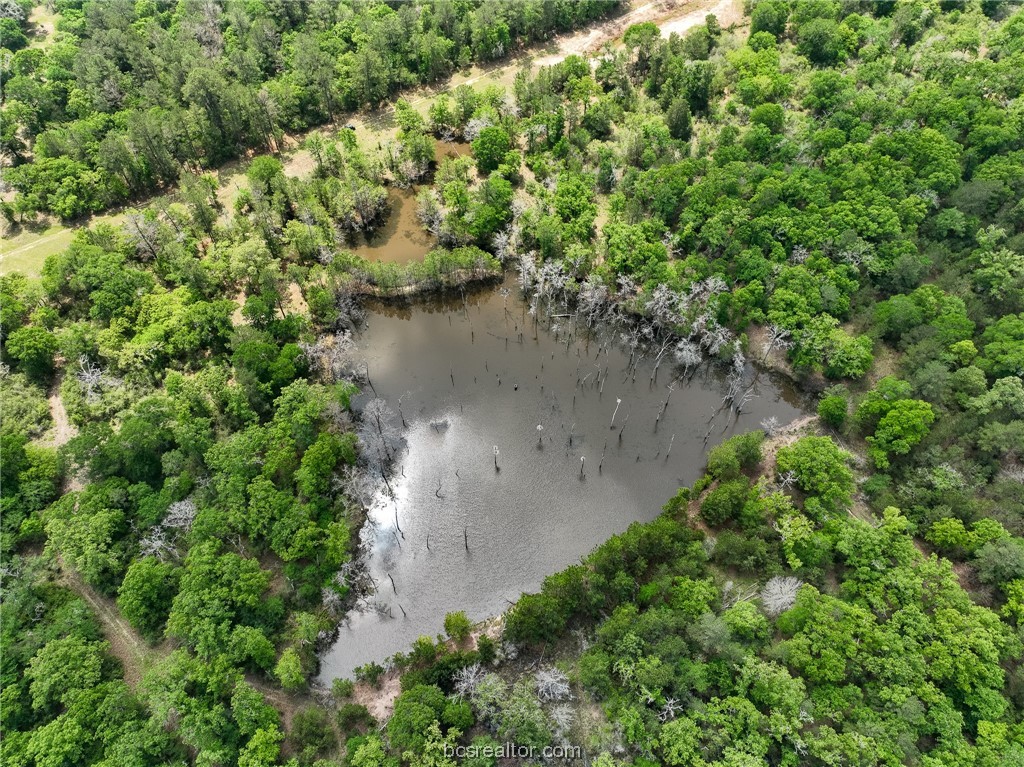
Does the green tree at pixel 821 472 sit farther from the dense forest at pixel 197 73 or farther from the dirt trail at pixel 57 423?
the dense forest at pixel 197 73

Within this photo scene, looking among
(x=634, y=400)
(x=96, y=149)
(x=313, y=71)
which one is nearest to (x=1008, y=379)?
(x=634, y=400)

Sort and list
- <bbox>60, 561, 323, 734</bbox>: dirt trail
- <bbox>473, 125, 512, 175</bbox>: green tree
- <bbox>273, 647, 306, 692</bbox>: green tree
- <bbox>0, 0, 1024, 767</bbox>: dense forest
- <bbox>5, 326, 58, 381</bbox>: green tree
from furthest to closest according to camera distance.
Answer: <bbox>473, 125, 512, 175</bbox>: green tree
<bbox>5, 326, 58, 381</bbox>: green tree
<bbox>60, 561, 323, 734</bbox>: dirt trail
<bbox>273, 647, 306, 692</bbox>: green tree
<bbox>0, 0, 1024, 767</bbox>: dense forest

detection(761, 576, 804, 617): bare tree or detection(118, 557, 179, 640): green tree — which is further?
Result: detection(761, 576, 804, 617): bare tree

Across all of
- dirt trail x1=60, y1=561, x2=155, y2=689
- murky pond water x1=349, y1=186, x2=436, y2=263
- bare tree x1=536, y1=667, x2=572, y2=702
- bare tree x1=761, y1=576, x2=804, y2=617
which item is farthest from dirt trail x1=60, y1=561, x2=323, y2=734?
murky pond water x1=349, y1=186, x2=436, y2=263

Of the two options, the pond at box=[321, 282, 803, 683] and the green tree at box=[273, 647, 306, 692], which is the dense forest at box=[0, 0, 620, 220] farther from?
the green tree at box=[273, 647, 306, 692]

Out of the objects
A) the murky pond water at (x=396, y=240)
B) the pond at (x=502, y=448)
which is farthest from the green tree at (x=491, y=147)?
the pond at (x=502, y=448)

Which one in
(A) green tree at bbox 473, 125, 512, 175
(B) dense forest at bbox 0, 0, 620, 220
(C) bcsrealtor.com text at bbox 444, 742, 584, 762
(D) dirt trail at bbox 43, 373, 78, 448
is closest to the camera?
(C) bcsrealtor.com text at bbox 444, 742, 584, 762

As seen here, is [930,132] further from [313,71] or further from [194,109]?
[194,109]
